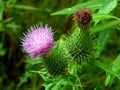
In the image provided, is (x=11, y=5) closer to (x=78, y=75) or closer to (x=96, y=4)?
(x=96, y=4)

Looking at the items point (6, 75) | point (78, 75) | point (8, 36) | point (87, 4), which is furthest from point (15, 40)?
point (78, 75)

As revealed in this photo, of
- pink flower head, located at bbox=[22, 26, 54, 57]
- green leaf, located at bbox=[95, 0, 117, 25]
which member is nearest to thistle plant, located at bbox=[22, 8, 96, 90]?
pink flower head, located at bbox=[22, 26, 54, 57]

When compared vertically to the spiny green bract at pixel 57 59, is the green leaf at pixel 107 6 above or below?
above

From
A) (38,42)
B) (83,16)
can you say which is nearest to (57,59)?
(38,42)

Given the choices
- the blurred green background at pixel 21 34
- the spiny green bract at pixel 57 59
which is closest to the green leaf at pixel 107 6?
the spiny green bract at pixel 57 59

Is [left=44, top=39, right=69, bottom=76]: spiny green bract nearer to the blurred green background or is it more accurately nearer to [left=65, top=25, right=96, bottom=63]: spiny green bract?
[left=65, top=25, right=96, bottom=63]: spiny green bract

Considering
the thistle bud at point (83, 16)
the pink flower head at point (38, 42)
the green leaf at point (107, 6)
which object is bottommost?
the pink flower head at point (38, 42)

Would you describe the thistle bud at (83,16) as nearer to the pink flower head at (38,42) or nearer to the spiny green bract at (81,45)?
the spiny green bract at (81,45)
